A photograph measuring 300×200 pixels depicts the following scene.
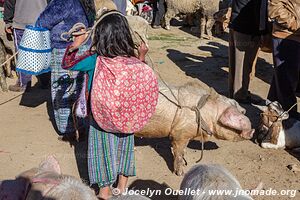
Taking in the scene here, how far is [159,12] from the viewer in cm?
1397

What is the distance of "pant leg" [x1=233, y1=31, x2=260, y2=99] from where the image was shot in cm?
696

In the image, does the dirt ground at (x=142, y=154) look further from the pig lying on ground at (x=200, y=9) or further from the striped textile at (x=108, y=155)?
the pig lying on ground at (x=200, y=9)

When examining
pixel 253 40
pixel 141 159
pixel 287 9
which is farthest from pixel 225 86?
pixel 141 159

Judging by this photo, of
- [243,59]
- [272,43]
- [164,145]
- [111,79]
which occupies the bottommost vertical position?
[164,145]

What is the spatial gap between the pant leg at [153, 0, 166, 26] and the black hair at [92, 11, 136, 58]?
10112 mm

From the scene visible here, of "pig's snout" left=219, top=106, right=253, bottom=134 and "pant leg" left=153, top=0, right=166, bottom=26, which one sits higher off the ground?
"pig's snout" left=219, top=106, right=253, bottom=134

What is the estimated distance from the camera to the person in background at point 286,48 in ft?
18.5

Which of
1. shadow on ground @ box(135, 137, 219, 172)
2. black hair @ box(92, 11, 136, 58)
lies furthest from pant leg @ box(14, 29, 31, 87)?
black hair @ box(92, 11, 136, 58)

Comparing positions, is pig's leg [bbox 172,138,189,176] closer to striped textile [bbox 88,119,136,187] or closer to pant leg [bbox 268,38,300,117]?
striped textile [bbox 88,119,136,187]

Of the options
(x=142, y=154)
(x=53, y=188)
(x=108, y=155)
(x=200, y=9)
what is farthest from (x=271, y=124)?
(x=200, y=9)

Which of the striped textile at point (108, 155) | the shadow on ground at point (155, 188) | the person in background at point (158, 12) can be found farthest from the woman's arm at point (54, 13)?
the person in background at point (158, 12)

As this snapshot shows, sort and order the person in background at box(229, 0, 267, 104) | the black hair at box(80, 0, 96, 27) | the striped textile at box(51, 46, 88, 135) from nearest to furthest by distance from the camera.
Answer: the black hair at box(80, 0, 96, 27) < the striped textile at box(51, 46, 88, 135) < the person in background at box(229, 0, 267, 104)

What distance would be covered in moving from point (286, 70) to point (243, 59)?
1.33 m

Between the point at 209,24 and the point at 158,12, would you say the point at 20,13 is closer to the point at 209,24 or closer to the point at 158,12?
the point at 209,24
